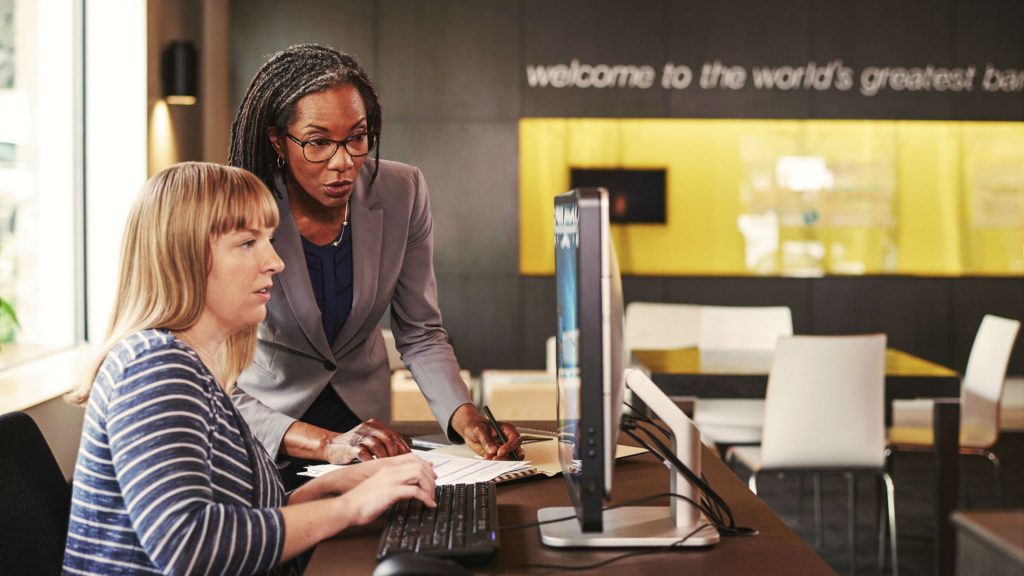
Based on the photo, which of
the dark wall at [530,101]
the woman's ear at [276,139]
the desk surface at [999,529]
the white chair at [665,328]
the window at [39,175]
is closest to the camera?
the desk surface at [999,529]

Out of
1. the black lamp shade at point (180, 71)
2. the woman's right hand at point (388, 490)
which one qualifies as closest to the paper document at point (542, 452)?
the woman's right hand at point (388, 490)

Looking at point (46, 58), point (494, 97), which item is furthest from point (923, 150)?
point (46, 58)

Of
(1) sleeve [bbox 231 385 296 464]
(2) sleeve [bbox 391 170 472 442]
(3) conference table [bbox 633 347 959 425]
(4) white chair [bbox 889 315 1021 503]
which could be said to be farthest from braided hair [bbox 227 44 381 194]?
(4) white chair [bbox 889 315 1021 503]

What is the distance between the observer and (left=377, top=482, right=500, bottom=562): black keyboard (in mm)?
1325

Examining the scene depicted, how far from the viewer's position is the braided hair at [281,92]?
192 centimetres

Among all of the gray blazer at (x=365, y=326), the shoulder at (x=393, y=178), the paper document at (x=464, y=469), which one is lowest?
the paper document at (x=464, y=469)

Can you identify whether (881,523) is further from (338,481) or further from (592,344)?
(592,344)

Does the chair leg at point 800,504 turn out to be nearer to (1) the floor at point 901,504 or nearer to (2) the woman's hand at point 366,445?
(1) the floor at point 901,504

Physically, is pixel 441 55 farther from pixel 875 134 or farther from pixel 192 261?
pixel 192 261

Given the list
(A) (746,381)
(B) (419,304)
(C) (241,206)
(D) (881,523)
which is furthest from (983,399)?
(C) (241,206)

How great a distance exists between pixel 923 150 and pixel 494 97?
307 centimetres

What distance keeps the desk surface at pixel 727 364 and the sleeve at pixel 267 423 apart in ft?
7.59

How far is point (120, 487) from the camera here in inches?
51.9

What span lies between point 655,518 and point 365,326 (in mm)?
805
